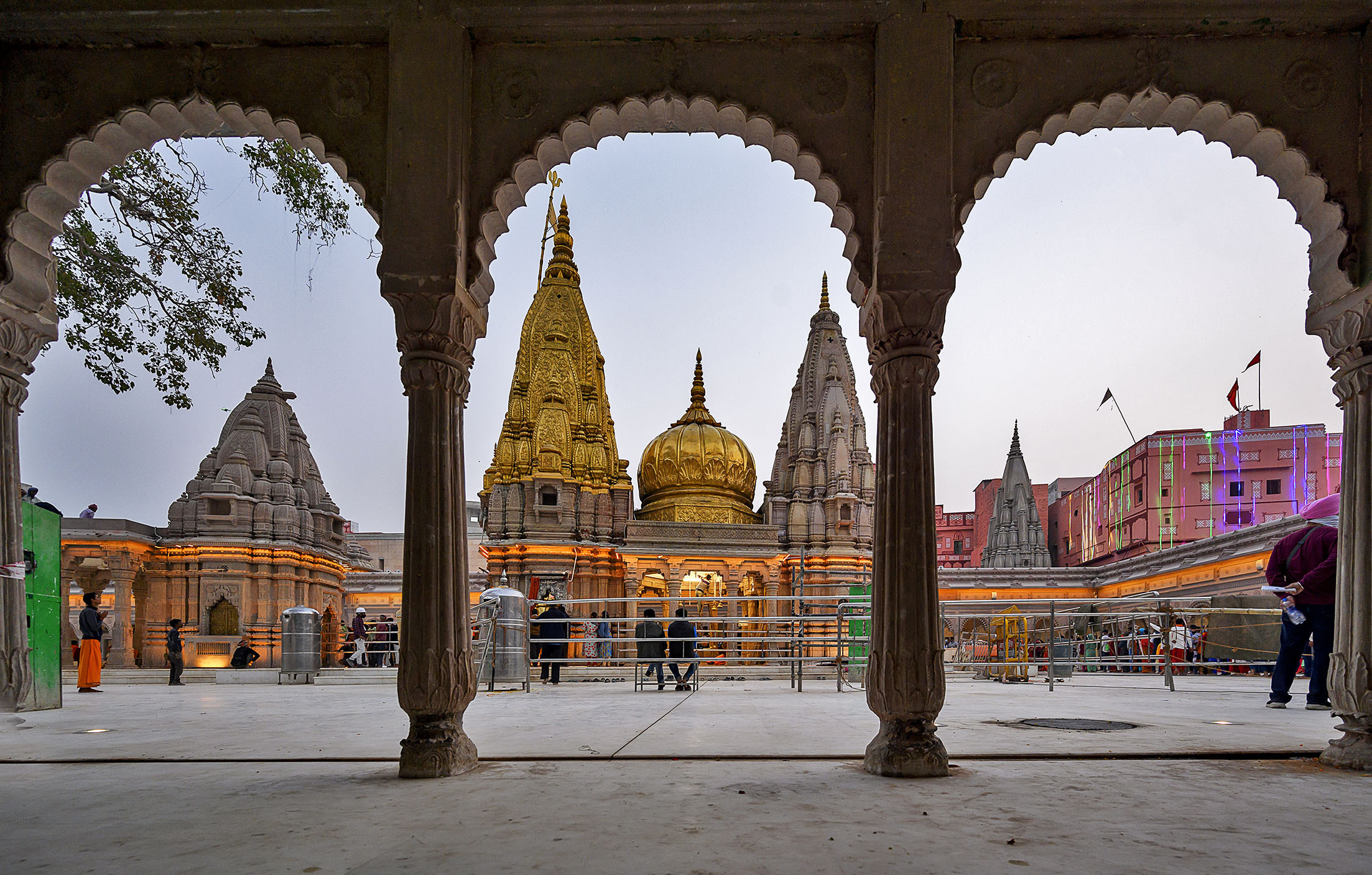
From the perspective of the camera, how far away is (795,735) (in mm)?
6016

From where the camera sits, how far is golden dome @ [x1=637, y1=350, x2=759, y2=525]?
3459cm

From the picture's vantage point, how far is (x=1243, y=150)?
5.23m

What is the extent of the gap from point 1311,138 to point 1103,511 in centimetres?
4566

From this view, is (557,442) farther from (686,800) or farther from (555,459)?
(686,800)

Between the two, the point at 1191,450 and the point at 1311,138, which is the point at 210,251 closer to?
the point at 1311,138

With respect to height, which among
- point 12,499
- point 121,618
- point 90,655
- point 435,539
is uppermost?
point 12,499

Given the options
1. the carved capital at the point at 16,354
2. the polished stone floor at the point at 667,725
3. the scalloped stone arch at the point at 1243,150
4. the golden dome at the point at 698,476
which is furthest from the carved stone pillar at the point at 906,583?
the golden dome at the point at 698,476

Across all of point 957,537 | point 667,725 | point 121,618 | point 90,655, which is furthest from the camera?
point 957,537

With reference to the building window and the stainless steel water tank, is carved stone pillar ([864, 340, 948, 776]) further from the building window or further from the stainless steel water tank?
the building window

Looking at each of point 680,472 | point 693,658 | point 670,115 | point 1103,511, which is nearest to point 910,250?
point 670,115

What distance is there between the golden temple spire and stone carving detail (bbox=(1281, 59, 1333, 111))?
32393 mm

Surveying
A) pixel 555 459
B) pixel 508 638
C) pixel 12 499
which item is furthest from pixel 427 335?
pixel 555 459

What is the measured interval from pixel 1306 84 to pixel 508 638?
37.5ft

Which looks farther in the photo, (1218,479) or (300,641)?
(1218,479)
